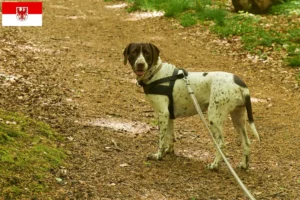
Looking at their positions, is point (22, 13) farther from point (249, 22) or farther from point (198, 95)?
point (198, 95)

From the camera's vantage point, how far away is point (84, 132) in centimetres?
565

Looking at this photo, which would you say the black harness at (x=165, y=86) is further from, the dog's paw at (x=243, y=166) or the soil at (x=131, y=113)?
the dog's paw at (x=243, y=166)

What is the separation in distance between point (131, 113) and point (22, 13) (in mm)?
9919

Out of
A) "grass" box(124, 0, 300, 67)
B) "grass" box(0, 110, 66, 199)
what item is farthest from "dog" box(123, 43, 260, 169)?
"grass" box(124, 0, 300, 67)

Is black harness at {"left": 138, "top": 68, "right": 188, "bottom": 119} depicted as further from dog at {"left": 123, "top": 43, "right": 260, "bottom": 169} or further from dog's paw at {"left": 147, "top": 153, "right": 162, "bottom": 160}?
dog's paw at {"left": 147, "top": 153, "right": 162, "bottom": 160}

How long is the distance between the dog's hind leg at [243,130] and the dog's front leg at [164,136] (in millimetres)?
778

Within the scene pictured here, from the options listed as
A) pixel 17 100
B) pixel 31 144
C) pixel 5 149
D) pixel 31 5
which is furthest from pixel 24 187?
pixel 31 5

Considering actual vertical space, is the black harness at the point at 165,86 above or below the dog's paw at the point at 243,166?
above

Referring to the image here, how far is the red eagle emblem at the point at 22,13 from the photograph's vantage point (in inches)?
563

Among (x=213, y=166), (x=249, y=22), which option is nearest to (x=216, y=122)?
(x=213, y=166)

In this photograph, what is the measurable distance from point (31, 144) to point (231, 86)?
2.23 meters

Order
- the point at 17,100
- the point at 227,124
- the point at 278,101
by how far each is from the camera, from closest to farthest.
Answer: the point at 17,100, the point at 227,124, the point at 278,101

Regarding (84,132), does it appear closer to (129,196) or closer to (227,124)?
(129,196)

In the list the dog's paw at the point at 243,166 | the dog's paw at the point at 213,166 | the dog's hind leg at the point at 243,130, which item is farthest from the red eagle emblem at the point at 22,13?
the dog's paw at the point at 243,166
